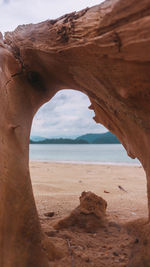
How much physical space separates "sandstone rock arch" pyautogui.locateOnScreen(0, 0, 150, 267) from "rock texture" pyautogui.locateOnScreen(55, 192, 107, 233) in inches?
26.6

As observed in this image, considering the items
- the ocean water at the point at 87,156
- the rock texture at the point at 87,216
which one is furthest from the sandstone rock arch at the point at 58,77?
the ocean water at the point at 87,156

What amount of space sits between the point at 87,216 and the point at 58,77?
131 centimetres

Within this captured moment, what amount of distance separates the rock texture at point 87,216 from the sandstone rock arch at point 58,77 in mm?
677

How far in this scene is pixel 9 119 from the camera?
1.35m

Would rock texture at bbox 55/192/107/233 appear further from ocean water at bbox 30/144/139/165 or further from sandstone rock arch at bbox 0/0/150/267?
ocean water at bbox 30/144/139/165

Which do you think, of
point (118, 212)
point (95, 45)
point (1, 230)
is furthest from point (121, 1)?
point (118, 212)

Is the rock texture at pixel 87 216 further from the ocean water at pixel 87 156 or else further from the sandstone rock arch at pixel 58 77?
the ocean water at pixel 87 156

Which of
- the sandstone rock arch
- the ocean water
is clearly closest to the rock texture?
the sandstone rock arch

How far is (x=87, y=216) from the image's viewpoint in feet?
6.57

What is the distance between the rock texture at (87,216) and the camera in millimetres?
1942

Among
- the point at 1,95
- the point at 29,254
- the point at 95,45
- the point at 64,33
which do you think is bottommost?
the point at 29,254

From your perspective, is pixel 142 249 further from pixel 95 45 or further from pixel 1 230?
pixel 95 45

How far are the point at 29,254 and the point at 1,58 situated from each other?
1290 millimetres

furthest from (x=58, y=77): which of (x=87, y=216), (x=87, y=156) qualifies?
(x=87, y=156)
